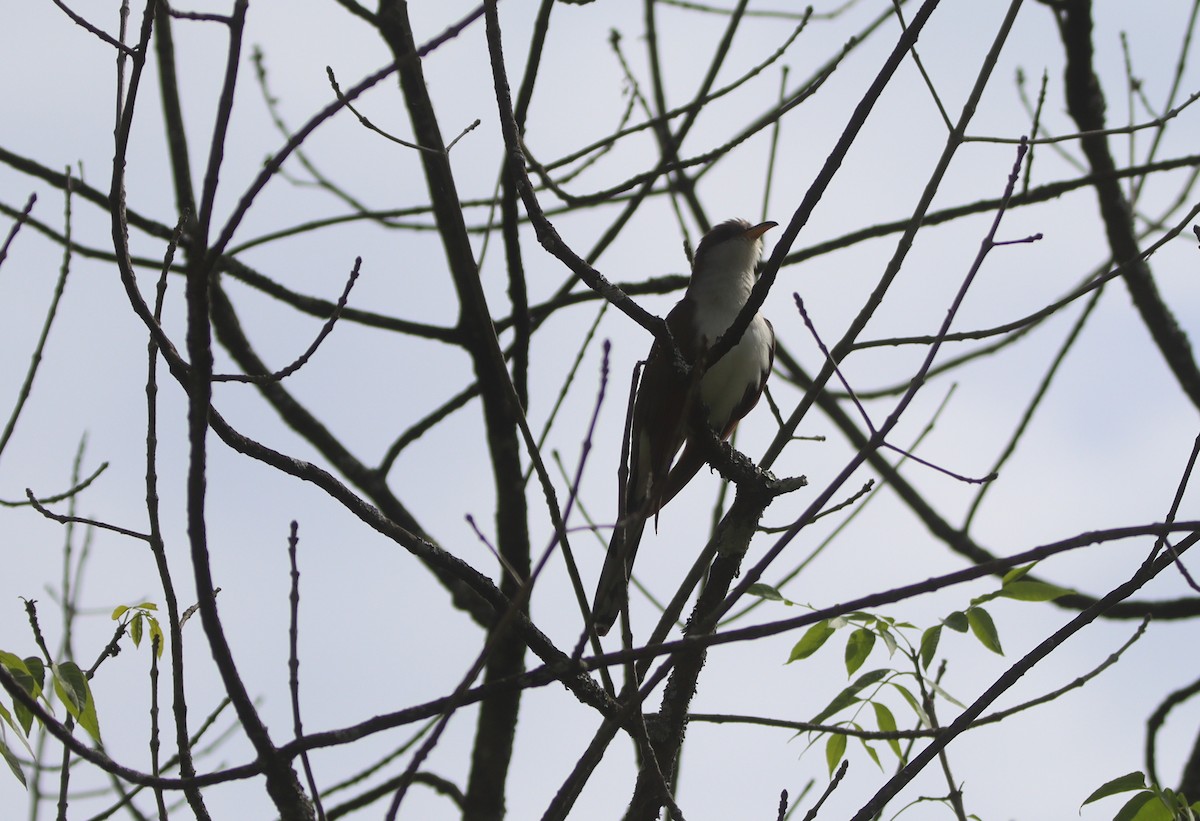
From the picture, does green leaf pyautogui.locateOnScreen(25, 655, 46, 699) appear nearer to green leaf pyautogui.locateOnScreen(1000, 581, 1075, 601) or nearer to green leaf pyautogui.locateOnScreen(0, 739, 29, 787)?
green leaf pyautogui.locateOnScreen(0, 739, 29, 787)

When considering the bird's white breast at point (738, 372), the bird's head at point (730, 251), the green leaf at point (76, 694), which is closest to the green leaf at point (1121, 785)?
the green leaf at point (76, 694)

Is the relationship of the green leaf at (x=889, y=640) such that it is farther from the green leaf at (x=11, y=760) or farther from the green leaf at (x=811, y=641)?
the green leaf at (x=11, y=760)

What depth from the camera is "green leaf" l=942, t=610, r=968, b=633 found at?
281cm

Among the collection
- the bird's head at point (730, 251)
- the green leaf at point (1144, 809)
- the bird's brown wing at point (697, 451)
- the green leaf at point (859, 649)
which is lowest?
the green leaf at point (1144, 809)

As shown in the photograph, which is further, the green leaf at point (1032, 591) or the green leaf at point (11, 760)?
the green leaf at point (1032, 591)

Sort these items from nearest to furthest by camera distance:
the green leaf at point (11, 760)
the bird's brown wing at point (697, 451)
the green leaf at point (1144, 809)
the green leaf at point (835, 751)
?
1. the green leaf at point (11, 760)
2. the green leaf at point (1144, 809)
3. the green leaf at point (835, 751)
4. the bird's brown wing at point (697, 451)

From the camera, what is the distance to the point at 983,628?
2.80 m

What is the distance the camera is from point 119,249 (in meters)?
2.03

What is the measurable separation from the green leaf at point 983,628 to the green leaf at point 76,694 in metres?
1.91

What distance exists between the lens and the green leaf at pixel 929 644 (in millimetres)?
2853

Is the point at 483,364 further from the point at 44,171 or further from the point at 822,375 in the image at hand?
the point at 822,375

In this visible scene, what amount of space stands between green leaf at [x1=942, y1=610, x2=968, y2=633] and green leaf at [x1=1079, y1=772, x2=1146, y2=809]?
0.47 meters

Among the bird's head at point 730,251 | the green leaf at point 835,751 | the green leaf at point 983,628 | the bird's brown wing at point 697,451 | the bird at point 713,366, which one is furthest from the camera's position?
the bird's head at point 730,251

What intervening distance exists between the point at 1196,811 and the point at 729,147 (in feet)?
8.52
